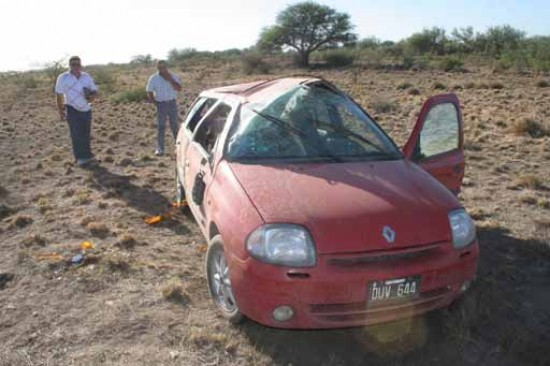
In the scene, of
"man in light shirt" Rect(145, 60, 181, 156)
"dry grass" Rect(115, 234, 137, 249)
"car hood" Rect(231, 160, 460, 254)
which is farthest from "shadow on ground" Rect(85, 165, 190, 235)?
"car hood" Rect(231, 160, 460, 254)

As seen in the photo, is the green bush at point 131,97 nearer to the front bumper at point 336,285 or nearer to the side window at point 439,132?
the side window at point 439,132

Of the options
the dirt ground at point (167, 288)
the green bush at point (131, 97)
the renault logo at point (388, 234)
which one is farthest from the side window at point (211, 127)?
the green bush at point (131, 97)

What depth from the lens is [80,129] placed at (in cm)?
890

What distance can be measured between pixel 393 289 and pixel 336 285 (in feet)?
1.12

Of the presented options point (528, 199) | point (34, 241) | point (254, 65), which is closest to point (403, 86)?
point (528, 199)

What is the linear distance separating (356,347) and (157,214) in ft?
11.5

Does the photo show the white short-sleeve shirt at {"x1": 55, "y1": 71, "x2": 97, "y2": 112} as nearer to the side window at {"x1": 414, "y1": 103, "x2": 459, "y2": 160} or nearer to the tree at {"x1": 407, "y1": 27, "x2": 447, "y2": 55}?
the side window at {"x1": 414, "y1": 103, "x2": 459, "y2": 160}

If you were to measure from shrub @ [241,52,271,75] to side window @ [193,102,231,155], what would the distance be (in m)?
37.8

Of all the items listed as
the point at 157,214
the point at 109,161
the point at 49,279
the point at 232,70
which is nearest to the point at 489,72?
the point at 232,70

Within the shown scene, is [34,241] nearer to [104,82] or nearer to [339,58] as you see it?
[104,82]

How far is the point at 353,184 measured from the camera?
362 cm

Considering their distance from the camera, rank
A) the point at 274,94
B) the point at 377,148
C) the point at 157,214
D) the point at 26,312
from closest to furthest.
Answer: the point at 26,312 → the point at 377,148 → the point at 274,94 → the point at 157,214

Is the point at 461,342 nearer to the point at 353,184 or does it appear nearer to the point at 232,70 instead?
the point at 353,184

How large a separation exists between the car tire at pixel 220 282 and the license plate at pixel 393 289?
86 centimetres
